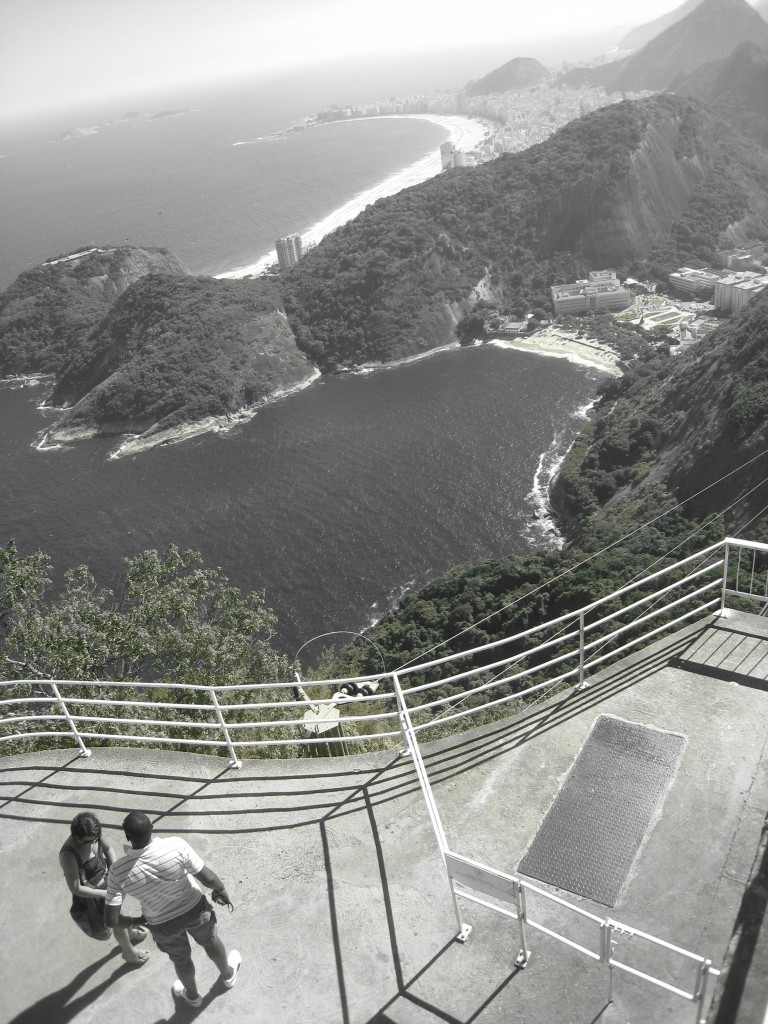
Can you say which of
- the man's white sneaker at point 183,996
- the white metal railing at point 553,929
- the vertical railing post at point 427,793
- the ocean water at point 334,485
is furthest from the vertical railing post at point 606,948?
the ocean water at point 334,485

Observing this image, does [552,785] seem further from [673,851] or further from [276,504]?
[276,504]

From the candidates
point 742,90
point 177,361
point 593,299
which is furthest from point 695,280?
point 742,90

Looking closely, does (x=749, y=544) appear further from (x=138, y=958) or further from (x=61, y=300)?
(x=61, y=300)

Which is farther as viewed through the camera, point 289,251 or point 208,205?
point 208,205

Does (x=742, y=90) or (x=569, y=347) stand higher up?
(x=742, y=90)

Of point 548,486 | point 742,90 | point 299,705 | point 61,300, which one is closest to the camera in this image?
point 299,705

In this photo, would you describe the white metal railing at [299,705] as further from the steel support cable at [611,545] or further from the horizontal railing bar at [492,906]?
the steel support cable at [611,545]
